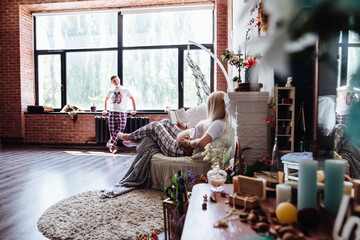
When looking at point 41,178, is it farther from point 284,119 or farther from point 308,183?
point 308,183

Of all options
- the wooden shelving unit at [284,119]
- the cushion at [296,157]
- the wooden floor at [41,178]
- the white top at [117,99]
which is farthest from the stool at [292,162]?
the white top at [117,99]

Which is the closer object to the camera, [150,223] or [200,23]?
[150,223]

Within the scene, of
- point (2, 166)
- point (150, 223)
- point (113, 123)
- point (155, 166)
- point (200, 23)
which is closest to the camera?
point (150, 223)

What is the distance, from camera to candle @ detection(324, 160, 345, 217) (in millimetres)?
691

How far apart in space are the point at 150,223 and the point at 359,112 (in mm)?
1975

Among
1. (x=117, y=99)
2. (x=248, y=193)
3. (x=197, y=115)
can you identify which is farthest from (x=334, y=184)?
(x=117, y=99)

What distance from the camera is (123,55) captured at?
636cm

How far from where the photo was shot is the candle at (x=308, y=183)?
2.41ft

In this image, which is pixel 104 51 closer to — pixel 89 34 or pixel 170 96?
pixel 89 34

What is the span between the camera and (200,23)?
6164 mm

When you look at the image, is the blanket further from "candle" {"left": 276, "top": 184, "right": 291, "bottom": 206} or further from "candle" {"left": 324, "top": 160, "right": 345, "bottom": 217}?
"candle" {"left": 324, "top": 160, "right": 345, "bottom": 217}

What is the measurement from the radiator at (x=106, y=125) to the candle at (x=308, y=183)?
5365 millimetres

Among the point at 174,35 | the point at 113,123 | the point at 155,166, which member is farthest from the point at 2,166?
the point at 174,35

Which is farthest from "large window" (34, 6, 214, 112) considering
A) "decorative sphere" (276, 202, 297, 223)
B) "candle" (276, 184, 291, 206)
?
"decorative sphere" (276, 202, 297, 223)
